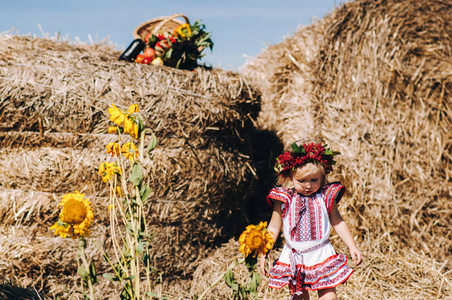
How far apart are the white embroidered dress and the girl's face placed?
0.05 meters

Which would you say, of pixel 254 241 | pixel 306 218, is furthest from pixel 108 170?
pixel 306 218

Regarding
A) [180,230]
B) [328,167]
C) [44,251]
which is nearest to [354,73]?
[328,167]

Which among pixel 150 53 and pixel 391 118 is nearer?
pixel 391 118

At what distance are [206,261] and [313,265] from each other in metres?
1.43

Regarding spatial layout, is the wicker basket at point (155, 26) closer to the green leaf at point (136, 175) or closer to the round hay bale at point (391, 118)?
the round hay bale at point (391, 118)

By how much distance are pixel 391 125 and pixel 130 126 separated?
2.81m

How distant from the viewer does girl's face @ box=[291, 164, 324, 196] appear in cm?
249

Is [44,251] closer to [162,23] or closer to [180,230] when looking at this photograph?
[180,230]

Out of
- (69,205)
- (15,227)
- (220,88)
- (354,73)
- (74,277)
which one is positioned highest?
(354,73)

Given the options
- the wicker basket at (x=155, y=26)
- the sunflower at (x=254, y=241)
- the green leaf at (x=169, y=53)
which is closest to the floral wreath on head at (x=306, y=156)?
the sunflower at (x=254, y=241)

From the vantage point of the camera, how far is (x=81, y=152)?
10.8 feet

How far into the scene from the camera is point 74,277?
3.27 m

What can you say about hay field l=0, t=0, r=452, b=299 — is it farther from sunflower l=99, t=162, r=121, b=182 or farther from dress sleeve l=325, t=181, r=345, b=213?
sunflower l=99, t=162, r=121, b=182

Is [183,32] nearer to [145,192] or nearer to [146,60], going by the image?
[146,60]
